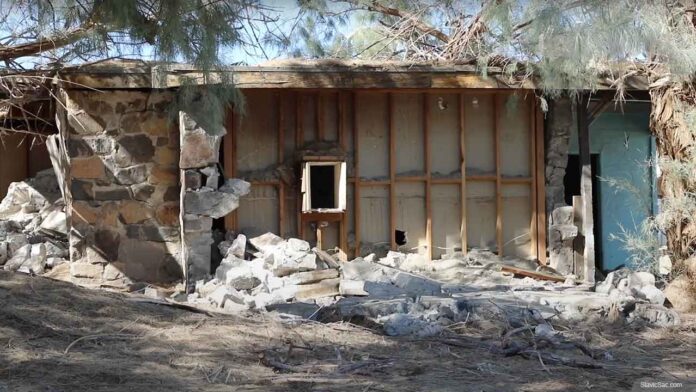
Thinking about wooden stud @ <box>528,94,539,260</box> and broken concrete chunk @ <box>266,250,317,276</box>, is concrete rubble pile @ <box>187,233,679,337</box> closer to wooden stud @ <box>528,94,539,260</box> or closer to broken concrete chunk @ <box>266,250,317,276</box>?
broken concrete chunk @ <box>266,250,317,276</box>

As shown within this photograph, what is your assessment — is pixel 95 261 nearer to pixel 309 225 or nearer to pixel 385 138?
pixel 309 225

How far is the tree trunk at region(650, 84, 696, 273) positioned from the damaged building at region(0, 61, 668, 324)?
859mm

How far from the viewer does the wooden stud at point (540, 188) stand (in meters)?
11.2

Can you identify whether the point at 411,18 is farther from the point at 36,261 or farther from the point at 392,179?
the point at 36,261

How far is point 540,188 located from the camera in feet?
36.8

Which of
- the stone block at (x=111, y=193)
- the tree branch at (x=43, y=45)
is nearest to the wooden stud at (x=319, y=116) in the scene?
the stone block at (x=111, y=193)

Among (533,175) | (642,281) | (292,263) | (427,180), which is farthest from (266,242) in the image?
(642,281)

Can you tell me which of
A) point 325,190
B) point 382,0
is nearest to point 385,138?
point 325,190

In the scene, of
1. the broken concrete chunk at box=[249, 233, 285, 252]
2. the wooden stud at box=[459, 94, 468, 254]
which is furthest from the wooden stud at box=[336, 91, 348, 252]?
the wooden stud at box=[459, 94, 468, 254]

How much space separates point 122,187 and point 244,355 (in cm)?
489

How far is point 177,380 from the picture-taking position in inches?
194

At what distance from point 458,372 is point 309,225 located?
5435mm

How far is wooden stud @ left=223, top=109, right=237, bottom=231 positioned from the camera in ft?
34.8

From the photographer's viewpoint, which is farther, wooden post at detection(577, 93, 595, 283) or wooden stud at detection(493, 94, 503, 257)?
wooden stud at detection(493, 94, 503, 257)
